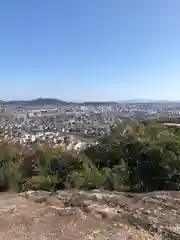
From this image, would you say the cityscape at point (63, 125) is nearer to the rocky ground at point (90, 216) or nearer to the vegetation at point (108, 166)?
the vegetation at point (108, 166)

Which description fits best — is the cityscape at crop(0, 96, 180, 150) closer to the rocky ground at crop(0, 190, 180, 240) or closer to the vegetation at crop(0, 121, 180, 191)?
the vegetation at crop(0, 121, 180, 191)

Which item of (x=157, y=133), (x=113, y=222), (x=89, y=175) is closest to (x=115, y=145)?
(x=157, y=133)

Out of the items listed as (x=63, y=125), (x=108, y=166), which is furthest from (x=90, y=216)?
(x=63, y=125)

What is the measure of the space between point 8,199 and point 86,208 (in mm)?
2072

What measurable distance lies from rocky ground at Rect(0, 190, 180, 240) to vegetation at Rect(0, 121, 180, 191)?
3.91 metres

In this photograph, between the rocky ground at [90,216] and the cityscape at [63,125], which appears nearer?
the rocky ground at [90,216]

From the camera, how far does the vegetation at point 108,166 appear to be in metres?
12.5

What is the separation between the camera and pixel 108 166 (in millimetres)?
15172

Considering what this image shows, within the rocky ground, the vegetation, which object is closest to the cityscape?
the vegetation

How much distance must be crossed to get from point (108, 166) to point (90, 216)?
27.1ft

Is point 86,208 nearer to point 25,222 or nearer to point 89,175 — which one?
point 25,222

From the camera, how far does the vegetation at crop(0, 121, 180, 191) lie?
12.5 metres

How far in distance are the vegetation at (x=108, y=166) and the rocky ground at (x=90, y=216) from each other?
12.8 ft

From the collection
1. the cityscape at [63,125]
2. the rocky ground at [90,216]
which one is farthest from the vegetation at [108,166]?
the cityscape at [63,125]
